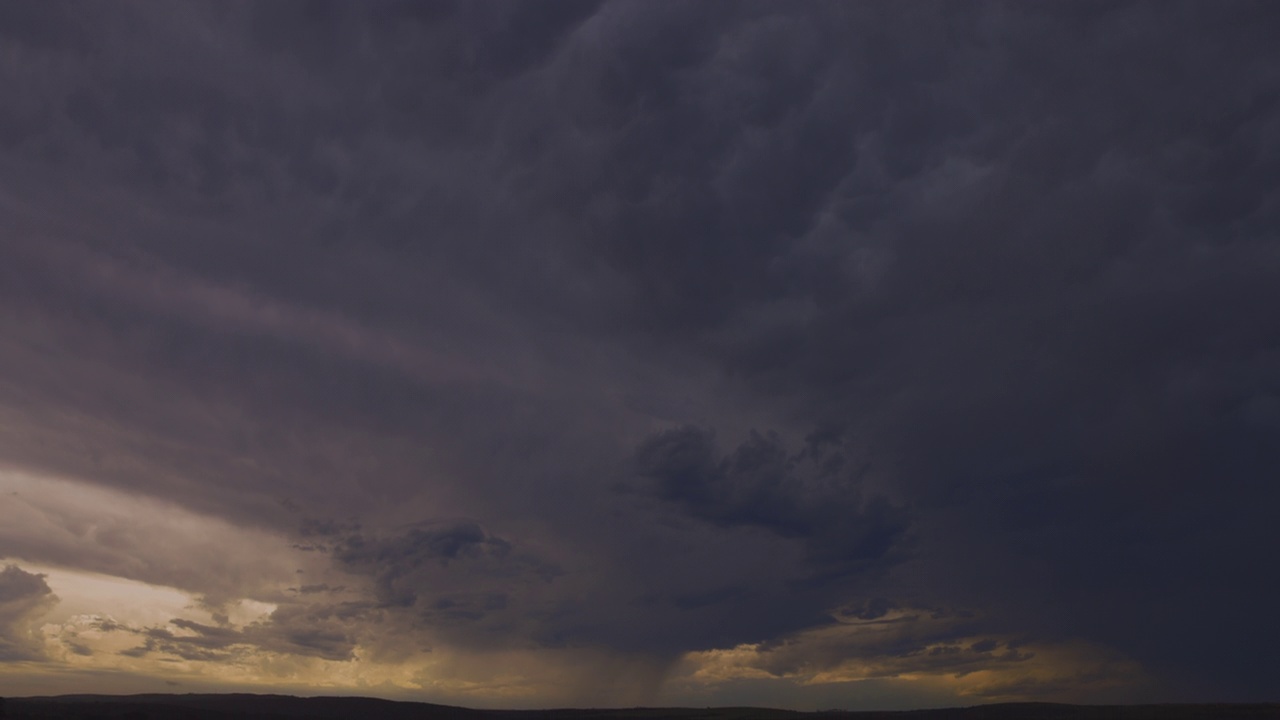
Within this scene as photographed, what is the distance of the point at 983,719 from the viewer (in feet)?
639

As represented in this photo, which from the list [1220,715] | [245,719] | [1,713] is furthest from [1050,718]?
[1,713]

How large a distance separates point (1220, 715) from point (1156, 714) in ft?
53.2

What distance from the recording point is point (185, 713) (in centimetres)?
17688

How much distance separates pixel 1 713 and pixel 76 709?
74.8 m

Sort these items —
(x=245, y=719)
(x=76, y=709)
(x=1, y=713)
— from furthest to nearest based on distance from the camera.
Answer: (x=245, y=719) → (x=76, y=709) → (x=1, y=713)

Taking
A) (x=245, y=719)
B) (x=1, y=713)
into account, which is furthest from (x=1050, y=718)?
(x=1, y=713)

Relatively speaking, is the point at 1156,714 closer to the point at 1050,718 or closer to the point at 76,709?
the point at 1050,718

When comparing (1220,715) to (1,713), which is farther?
(1220,715)

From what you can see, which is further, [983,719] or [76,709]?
[983,719]

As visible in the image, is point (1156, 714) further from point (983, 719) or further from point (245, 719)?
point (245, 719)

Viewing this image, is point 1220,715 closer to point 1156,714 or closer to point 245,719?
point 1156,714

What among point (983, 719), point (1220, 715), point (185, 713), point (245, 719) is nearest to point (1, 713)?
point (185, 713)

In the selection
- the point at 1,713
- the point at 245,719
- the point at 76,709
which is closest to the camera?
the point at 1,713

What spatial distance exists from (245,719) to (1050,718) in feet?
552
